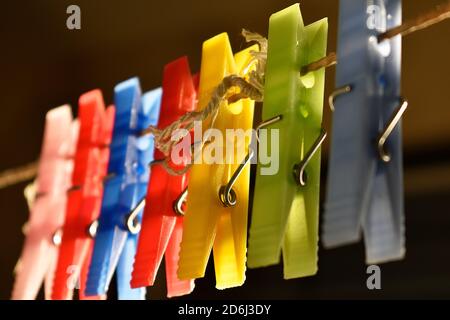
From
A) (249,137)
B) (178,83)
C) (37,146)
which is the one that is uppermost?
(37,146)

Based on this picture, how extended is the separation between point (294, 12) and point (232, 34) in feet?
3.38

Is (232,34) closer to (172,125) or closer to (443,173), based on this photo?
(172,125)

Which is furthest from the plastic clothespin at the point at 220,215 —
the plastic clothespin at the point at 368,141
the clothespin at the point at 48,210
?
the clothespin at the point at 48,210

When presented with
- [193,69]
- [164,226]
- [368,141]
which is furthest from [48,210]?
[193,69]

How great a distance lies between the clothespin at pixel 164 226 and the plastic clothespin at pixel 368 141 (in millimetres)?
267

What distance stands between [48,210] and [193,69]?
3.17 ft

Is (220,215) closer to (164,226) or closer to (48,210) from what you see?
(164,226)

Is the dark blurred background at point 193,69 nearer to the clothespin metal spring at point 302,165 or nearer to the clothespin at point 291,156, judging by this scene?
the clothespin at point 291,156

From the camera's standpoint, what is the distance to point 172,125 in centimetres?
105

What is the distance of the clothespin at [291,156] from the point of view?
2.94ft

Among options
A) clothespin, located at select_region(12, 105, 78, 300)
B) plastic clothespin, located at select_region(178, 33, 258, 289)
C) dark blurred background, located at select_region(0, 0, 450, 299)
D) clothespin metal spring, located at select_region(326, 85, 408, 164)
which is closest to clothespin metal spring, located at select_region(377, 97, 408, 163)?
clothespin metal spring, located at select_region(326, 85, 408, 164)
